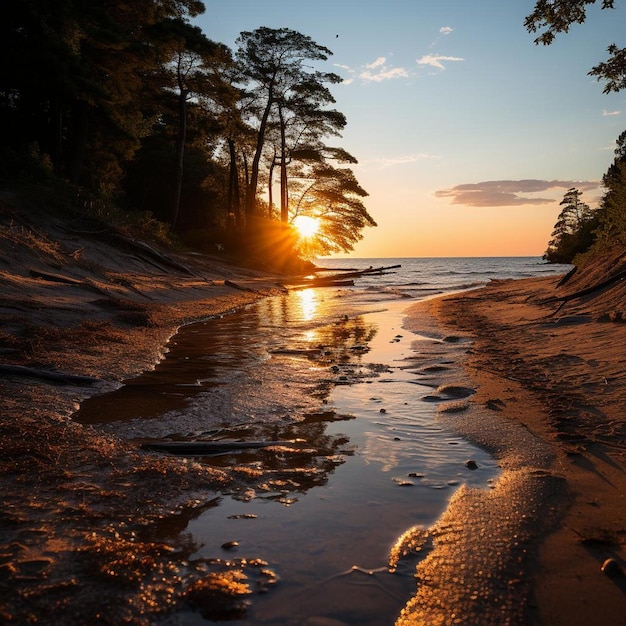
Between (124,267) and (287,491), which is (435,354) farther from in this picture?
(124,267)

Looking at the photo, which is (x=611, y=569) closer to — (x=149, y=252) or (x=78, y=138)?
(x=149, y=252)

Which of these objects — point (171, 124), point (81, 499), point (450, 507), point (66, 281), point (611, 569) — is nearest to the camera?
point (611, 569)

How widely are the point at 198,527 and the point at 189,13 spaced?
28.1m

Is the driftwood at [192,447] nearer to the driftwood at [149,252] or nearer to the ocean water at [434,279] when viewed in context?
the driftwood at [149,252]

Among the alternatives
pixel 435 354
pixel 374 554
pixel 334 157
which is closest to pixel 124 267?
pixel 435 354

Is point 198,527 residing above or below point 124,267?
below

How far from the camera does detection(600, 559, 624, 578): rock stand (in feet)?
7.42

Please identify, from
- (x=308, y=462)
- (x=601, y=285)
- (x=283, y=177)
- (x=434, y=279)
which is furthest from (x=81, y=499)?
(x=434, y=279)

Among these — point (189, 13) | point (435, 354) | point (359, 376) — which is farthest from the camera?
point (189, 13)

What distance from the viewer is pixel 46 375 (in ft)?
16.8

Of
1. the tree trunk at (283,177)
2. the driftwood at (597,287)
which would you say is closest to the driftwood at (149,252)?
the driftwood at (597,287)

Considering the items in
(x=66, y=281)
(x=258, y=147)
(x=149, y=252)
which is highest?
(x=258, y=147)

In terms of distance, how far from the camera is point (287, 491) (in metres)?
3.16

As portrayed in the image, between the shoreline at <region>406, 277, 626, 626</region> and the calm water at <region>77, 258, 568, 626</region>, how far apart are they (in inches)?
10.9
